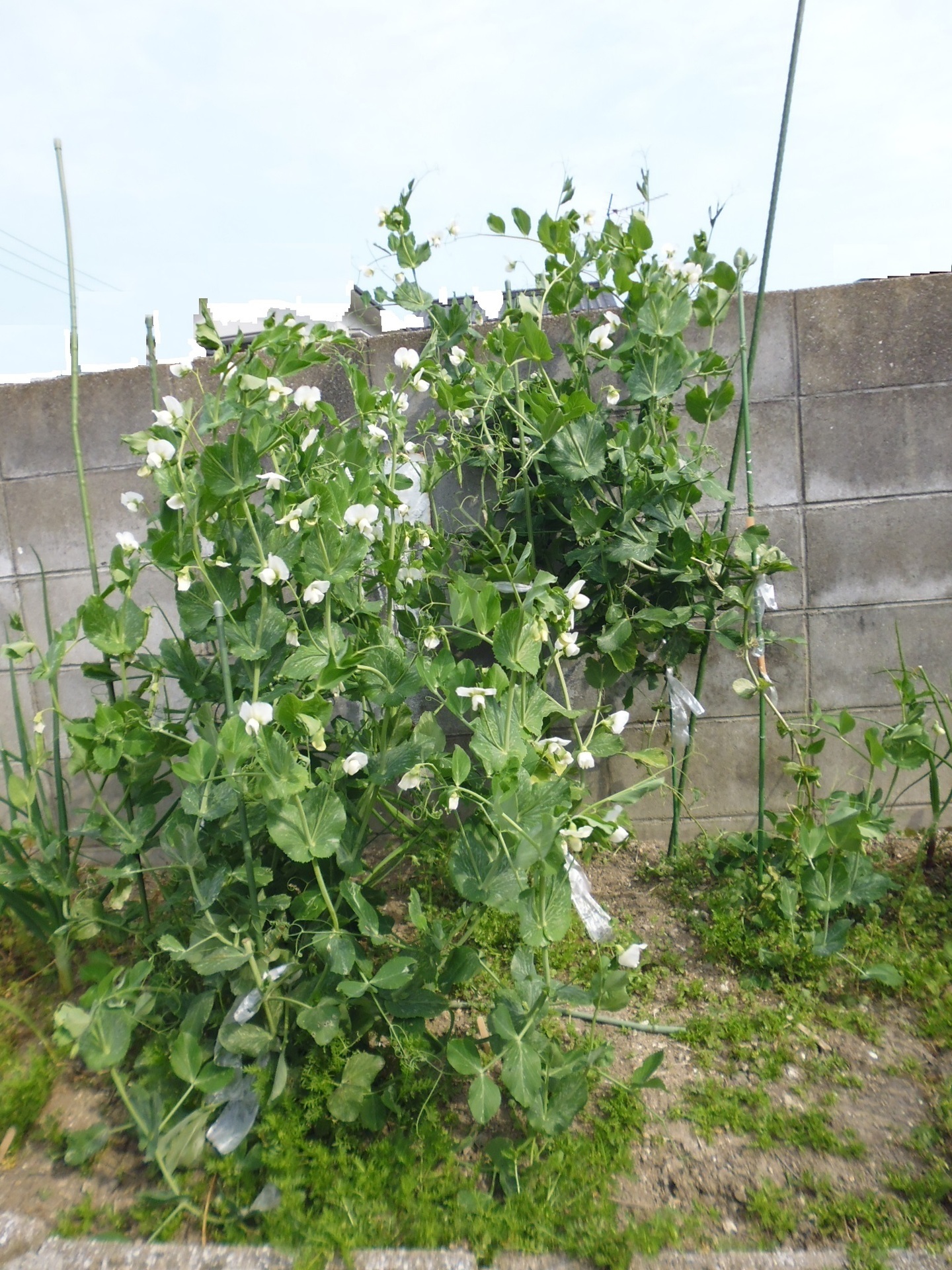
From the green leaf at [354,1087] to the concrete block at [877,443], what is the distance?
1.84 m

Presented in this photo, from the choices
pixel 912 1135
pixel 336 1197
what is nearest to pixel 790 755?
pixel 912 1135

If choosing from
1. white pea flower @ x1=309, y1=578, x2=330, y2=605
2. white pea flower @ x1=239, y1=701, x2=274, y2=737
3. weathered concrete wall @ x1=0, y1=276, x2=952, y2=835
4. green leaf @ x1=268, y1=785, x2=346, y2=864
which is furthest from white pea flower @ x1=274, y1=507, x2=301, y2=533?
weathered concrete wall @ x1=0, y1=276, x2=952, y2=835

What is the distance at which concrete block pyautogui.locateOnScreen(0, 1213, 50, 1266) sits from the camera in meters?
1.32

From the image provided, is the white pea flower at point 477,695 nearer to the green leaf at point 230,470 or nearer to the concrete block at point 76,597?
the green leaf at point 230,470

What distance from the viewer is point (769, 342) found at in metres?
2.28

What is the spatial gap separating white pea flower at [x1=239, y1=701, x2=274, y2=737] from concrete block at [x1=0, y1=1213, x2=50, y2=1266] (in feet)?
2.97

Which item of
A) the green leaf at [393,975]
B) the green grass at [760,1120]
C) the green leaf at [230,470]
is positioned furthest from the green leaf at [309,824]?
the green grass at [760,1120]

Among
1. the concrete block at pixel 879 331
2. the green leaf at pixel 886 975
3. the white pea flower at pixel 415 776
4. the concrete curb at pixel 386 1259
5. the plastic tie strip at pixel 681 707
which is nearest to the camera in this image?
the concrete curb at pixel 386 1259

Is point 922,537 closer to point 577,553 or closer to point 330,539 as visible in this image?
point 577,553


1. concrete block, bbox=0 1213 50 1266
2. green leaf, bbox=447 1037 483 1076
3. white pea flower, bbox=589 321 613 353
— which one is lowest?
concrete block, bbox=0 1213 50 1266

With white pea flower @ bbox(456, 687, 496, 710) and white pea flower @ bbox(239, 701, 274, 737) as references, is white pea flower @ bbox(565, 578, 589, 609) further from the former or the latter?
white pea flower @ bbox(239, 701, 274, 737)

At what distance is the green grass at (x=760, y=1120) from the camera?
147 cm

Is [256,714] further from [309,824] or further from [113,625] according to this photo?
[113,625]

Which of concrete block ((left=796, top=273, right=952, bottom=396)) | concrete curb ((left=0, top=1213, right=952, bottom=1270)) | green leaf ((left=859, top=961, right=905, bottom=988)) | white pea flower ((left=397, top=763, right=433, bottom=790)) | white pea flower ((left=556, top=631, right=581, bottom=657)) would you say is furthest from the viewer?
concrete block ((left=796, top=273, right=952, bottom=396))
